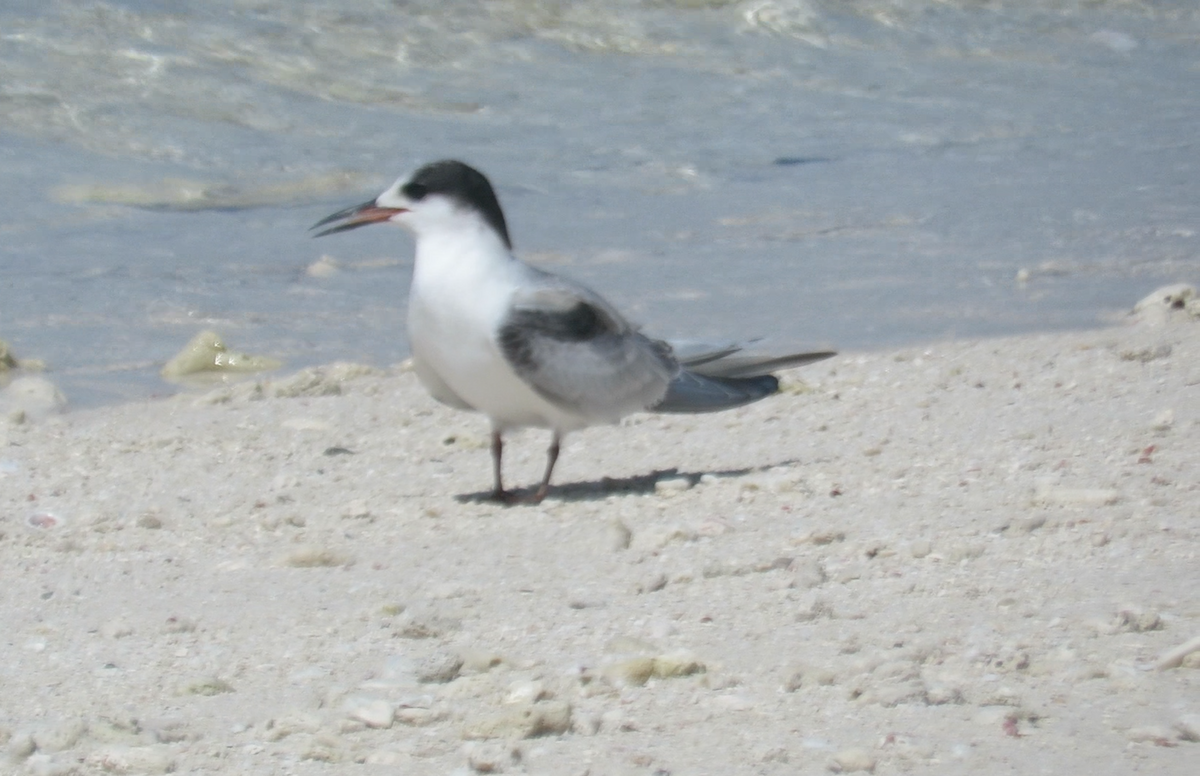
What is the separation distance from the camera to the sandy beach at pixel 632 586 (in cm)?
267

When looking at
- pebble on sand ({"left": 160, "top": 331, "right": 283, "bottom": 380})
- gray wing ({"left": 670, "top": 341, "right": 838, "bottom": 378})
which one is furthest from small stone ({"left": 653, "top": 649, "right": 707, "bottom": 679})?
pebble on sand ({"left": 160, "top": 331, "right": 283, "bottom": 380})

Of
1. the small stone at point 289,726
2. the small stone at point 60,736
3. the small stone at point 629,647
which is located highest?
the small stone at point 629,647

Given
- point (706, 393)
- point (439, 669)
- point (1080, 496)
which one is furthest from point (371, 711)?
point (706, 393)

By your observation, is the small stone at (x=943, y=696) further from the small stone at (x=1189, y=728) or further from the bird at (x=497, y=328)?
the bird at (x=497, y=328)

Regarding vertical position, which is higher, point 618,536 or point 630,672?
point 630,672

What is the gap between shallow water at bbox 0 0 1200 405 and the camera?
23.0 feet

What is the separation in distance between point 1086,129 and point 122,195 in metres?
5.78

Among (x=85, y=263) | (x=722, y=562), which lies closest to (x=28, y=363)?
(x=85, y=263)

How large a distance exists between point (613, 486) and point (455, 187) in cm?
83

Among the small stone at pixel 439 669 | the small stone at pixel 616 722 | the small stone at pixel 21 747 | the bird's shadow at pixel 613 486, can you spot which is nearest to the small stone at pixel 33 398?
the bird's shadow at pixel 613 486

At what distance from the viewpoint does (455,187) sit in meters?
4.31

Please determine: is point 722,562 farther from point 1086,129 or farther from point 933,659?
point 1086,129

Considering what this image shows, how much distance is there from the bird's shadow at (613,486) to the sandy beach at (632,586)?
0.06ft

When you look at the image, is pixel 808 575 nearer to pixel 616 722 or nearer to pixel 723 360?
pixel 616 722
